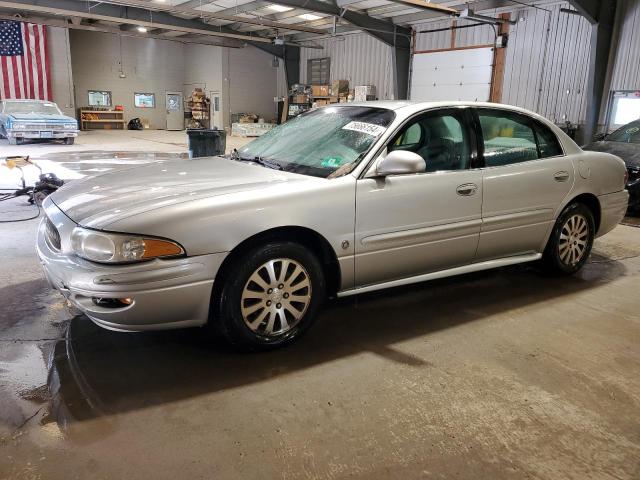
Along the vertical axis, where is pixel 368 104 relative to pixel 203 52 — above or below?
below

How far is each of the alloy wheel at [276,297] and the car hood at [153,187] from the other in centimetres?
46

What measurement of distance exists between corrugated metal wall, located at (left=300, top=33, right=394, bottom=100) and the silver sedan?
1520 centimetres

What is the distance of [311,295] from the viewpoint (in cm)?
289

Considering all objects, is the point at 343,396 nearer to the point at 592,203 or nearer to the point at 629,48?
the point at 592,203

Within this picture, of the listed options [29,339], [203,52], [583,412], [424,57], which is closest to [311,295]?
[583,412]

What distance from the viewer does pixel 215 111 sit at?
2509 cm

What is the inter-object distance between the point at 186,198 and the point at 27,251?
113 inches

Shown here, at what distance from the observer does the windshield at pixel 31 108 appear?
632 inches

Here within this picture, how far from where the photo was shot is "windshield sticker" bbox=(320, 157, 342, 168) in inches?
121

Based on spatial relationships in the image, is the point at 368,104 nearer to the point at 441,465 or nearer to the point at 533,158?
the point at 533,158

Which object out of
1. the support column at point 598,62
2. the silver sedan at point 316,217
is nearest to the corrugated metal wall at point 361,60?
the support column at point 598,62

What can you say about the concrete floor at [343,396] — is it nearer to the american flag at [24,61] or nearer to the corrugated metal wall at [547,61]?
the corrugated metal wall at [547,61]

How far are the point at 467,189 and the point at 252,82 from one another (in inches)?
904

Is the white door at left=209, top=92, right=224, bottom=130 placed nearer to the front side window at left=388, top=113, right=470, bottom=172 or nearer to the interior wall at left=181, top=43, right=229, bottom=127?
the interior wall at left=181, top=43, right=229, bottom=127
